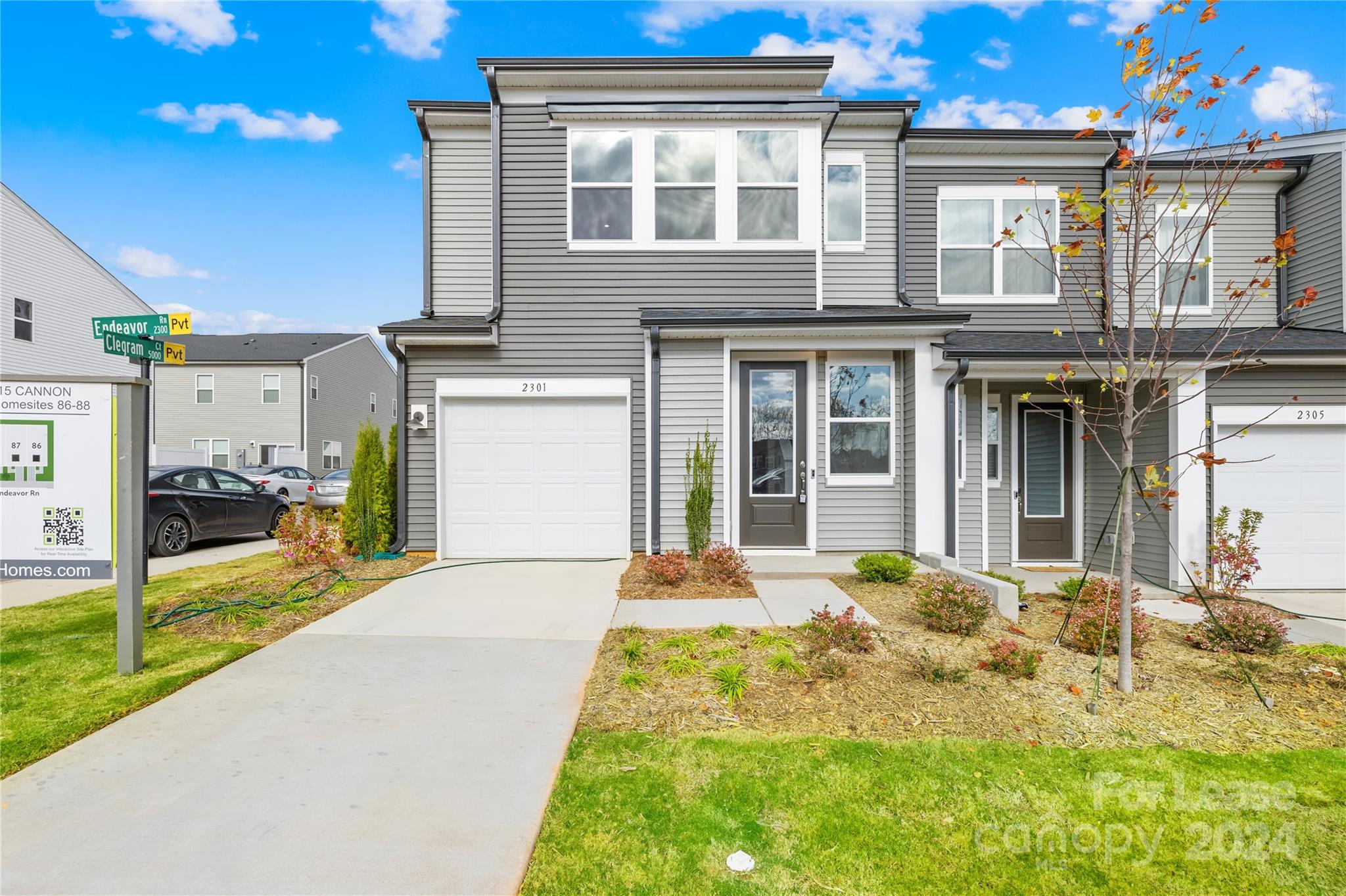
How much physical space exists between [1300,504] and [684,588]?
753cm

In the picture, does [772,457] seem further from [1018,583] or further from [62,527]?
[62,527]

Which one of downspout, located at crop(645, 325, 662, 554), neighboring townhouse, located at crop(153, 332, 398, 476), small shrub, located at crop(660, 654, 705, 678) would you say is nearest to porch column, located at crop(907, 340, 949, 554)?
downspout, located at crop(645, 325, 662, 554)

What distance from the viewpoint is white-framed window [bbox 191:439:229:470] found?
25.2m

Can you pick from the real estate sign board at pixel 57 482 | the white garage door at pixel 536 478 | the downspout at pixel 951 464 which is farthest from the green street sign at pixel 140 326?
the downspout at pixel 951 464

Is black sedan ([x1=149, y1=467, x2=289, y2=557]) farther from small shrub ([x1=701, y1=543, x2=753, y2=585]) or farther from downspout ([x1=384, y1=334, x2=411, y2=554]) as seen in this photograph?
small shrub ([x1=701, y1=543, x2=753, y2=585])

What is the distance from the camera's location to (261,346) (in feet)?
88.6

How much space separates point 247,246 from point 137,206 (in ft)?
13.2

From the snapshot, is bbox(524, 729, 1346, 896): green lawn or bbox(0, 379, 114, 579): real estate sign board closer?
bbox(524, 729, 1346, 896): green lawn

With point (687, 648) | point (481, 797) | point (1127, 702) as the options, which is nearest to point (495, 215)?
point (687, 648)

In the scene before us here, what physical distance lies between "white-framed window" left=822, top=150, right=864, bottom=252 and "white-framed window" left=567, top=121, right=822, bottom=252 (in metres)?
0.64

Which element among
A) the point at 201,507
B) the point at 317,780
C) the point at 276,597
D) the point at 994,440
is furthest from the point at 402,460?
the point at 994,440

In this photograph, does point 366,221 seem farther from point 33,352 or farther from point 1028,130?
point 1028,130

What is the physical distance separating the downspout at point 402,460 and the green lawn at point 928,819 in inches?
235

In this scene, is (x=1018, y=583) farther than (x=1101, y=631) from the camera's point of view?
Yes
